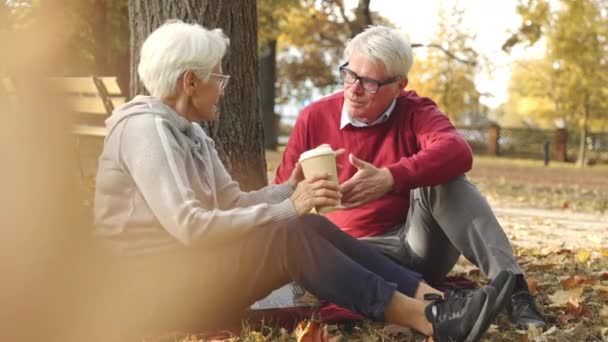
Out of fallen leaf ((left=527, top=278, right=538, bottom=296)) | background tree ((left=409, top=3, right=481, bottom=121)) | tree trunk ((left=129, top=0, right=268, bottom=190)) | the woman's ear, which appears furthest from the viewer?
background tree ((left=409, top=3, right=481, bottom=121))

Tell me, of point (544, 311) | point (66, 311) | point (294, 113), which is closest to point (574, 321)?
point (544, 311)

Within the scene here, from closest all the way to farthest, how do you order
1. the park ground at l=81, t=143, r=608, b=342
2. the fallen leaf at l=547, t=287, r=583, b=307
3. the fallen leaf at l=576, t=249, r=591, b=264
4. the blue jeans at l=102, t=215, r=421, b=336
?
the blue jeans at l=102, t=215, r=421, b=336
the park ground at l=81, t=143, r=608, b=342
the fallen leaf at l=547, t=287, r=583, b=307
the fallen leaf at l=576, t=249, r=591, b=264

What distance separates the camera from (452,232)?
143 inches

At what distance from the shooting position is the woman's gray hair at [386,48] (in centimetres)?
378

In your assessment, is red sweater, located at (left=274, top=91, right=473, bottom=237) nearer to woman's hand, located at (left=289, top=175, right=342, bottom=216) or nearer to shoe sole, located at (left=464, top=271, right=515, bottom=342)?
woman's hand, located at (left=289, top=175, right=342, bottom=216)

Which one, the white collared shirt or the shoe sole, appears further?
the white collared shirt

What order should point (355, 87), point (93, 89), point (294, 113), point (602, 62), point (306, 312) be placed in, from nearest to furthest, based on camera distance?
point (306, 312), point (355, 87), point (93, 89), point (602, 62), point (294, 113)

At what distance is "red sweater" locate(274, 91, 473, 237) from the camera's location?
3.85 m

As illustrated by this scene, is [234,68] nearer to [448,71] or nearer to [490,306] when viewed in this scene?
[490,306]

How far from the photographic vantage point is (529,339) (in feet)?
11.0

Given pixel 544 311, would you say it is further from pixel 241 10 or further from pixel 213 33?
pixel 241 10

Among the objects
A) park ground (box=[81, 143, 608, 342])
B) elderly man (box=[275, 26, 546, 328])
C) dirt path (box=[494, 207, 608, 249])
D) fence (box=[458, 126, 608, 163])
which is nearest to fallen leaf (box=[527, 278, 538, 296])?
park ground (box=[81, 143, 608, 342])

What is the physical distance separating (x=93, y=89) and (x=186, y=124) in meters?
4.27

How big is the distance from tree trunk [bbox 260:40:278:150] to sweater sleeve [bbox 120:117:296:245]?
19039 mm
